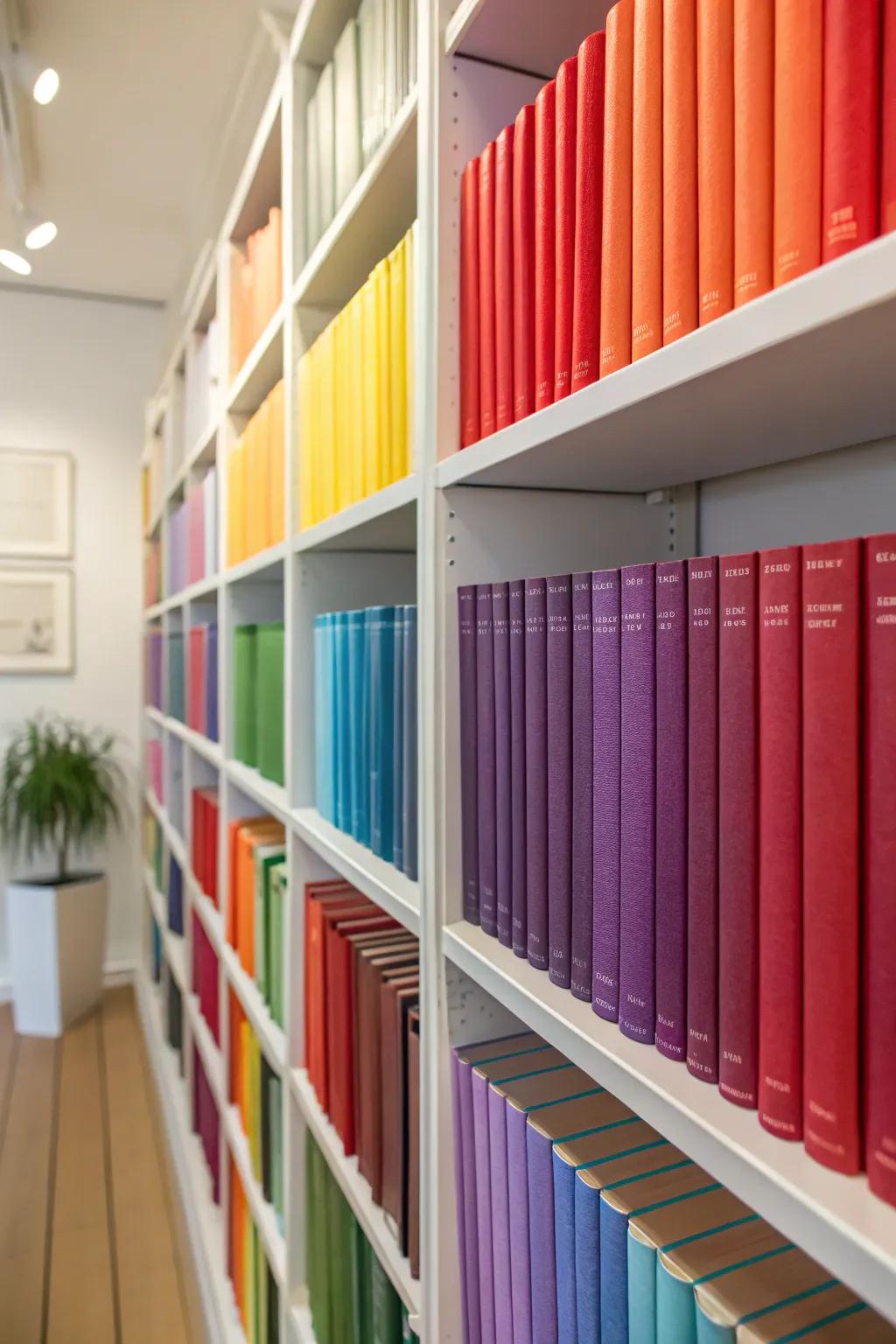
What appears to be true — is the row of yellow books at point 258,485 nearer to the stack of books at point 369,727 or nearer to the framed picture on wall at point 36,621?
the stack of books at point 369,727

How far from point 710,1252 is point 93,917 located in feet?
10.9

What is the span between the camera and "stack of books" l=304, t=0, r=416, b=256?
1030 mm

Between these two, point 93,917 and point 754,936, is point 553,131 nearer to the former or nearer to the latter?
point 754,936

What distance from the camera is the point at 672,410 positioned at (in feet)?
1.92

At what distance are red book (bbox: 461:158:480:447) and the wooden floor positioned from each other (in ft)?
6.63

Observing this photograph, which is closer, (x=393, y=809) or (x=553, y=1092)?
(x=553, y=1092)

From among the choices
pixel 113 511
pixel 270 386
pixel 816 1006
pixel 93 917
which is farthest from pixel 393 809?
pixel 113 511

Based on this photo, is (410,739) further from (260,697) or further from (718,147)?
(260,697)

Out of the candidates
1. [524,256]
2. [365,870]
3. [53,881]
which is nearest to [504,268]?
[524,256]

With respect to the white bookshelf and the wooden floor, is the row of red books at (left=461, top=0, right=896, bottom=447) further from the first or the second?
the wooden floor

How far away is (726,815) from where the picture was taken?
0.51 metres

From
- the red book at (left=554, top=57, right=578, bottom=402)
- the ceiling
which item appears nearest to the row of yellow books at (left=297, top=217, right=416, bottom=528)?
the red book at (left=554, top=57, right=578, bottom=402)

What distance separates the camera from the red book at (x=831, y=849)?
0.44m

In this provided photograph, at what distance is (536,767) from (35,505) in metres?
3.55
